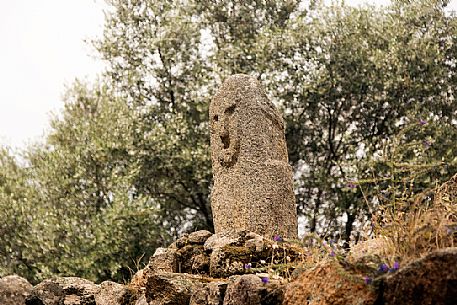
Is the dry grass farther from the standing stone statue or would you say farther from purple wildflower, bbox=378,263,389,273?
the standing stone statue

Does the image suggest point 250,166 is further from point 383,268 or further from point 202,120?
point 202,120

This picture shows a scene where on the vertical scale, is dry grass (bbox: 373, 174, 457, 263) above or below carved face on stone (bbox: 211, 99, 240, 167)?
below

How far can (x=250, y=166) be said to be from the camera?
37.7 ft

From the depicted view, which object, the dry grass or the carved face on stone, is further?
the carved face on stone

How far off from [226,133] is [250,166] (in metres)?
0.76

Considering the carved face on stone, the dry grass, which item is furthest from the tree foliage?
the dry grass

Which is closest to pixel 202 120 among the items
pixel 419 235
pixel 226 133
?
pixel 226 133

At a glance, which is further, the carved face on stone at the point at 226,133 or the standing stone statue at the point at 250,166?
the carved face on stone at the point at 226,133

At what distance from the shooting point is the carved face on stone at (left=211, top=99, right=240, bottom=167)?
11.7m

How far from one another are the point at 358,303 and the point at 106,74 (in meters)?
19.8

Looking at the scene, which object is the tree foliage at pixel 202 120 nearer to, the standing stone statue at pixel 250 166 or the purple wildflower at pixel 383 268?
the standing stone statue at pixel 250 166

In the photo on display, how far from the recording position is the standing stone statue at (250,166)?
11.3m

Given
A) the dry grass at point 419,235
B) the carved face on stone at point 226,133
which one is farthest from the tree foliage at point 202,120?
the dry grass at point 419,235

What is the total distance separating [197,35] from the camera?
79.3 ft
